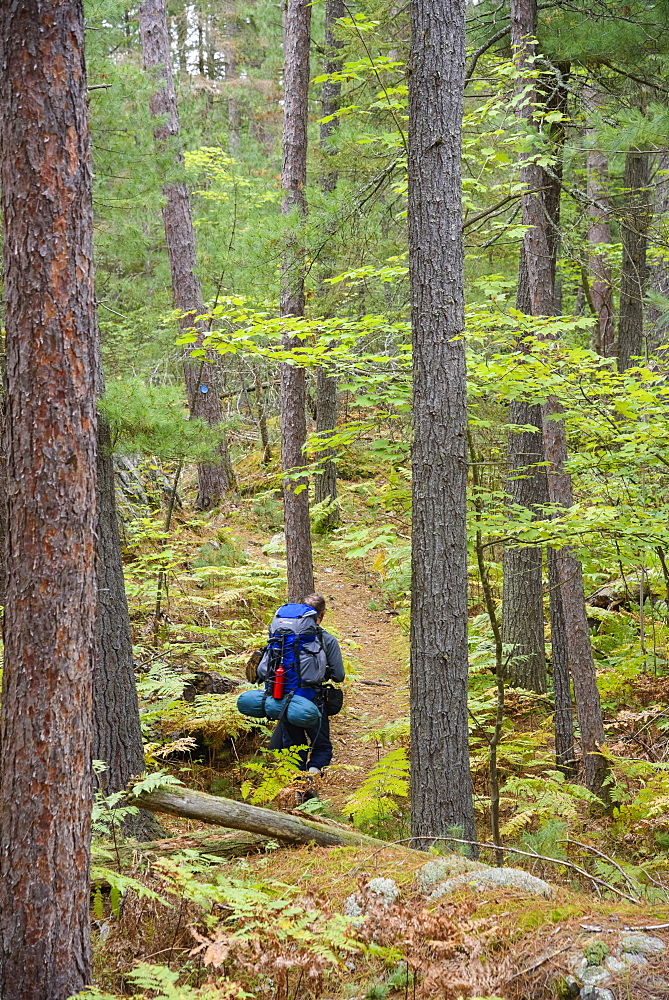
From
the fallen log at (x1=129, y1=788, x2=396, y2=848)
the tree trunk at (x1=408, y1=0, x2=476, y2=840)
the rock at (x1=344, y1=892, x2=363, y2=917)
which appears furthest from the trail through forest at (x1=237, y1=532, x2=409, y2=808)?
the rock at (x1=344, y1=892, x2=363, y2=917)

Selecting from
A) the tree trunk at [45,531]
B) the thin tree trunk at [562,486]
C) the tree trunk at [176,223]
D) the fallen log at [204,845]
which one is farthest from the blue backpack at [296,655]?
the tree trunk at [176,223]

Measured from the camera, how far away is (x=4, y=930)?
307 centimetres

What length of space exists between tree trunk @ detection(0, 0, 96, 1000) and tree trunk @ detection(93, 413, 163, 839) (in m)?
2.08

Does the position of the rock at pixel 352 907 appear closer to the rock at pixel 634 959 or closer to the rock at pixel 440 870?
the rock at pixel 440 870

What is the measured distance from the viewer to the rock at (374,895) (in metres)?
3.83

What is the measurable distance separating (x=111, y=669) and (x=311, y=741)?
84.4 inches

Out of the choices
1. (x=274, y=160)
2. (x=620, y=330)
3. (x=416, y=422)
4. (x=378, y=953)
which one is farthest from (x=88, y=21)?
(x=274, y=160)

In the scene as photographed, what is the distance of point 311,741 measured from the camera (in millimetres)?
6691

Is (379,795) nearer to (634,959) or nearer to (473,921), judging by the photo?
(473,921)

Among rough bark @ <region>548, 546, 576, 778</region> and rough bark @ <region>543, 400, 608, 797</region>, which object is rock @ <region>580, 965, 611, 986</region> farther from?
rough bark @ <region>548, 546, 576, 778</region>

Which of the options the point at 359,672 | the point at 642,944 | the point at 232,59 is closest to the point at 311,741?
the point at 359,672

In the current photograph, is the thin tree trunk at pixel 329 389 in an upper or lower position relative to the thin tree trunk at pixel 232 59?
lower

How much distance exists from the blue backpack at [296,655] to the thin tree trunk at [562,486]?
2267 mm

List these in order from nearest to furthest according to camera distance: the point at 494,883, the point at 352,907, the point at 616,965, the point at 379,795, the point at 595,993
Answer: the point at 595,993 < the point at 616,965 < the point at 352,907 < the point at 494,883 < the point at 379,795
